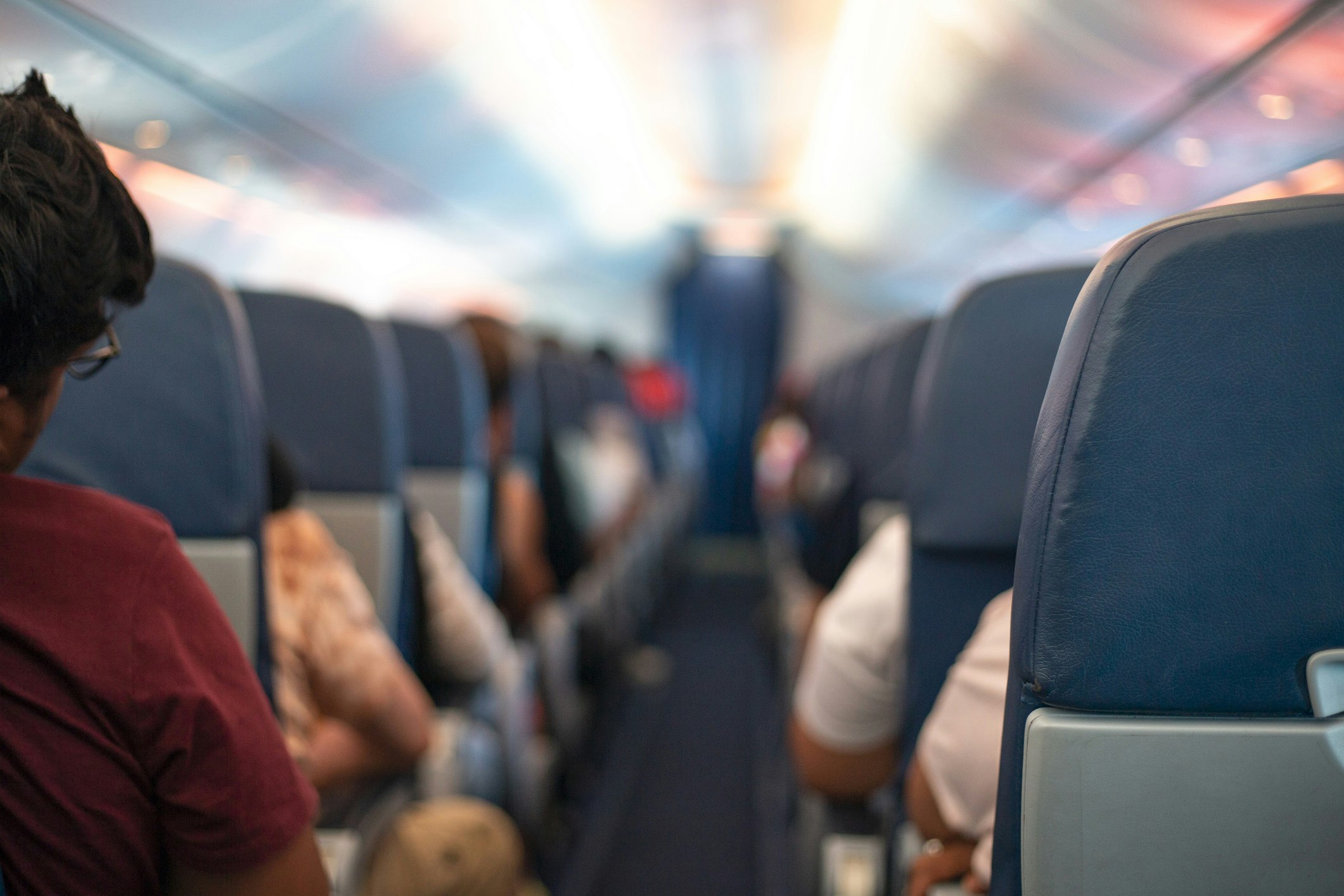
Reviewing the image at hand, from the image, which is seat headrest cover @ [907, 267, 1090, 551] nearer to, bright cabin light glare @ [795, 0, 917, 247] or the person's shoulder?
the person's shoulder

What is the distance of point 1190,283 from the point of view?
2.60ft

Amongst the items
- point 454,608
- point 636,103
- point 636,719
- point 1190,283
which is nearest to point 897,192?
point 636,103

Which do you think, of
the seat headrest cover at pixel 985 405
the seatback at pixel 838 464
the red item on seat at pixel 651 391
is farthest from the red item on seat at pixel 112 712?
the red item on seat at pixel 651 391

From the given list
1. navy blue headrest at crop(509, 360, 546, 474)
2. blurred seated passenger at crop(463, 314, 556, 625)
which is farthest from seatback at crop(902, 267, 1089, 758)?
navy blue headrest at crop(509, 360, 546, 474)

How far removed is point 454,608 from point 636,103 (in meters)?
4.14

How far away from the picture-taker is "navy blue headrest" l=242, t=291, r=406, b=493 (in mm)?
1840

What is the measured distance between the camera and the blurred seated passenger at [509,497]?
3.02 meters

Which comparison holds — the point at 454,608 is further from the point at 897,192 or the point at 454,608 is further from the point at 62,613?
the point at 897,192

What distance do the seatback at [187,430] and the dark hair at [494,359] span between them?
1.74m

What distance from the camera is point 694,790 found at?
11.8ft

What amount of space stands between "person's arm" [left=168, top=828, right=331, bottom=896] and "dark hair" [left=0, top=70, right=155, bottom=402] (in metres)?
0.43

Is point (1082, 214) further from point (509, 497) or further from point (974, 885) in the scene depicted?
point (974, 885)

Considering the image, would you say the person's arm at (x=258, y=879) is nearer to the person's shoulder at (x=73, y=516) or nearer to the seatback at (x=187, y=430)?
the person's shoulder at (x=73, y=516)

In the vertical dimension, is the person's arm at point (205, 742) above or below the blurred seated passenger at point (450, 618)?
above
